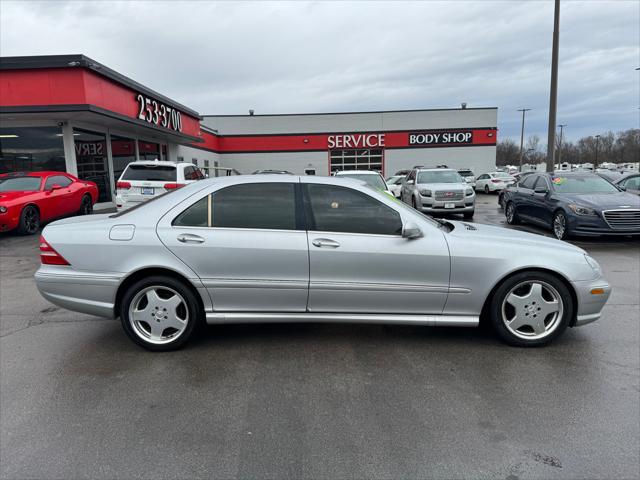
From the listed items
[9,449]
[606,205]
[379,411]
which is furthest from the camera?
[606,205]

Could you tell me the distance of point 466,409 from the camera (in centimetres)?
291

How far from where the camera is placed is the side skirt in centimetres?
377

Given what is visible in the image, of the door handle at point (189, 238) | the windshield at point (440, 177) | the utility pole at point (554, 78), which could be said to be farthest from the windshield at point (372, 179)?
the utility pole at point (554, 78)

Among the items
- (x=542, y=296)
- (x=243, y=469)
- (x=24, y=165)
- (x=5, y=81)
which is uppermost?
(x=5, y=81)

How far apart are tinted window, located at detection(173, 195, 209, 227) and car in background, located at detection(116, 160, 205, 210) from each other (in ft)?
23.9

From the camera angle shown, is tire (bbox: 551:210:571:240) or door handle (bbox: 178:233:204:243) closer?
door handle (bbox: 178:233:204:243)

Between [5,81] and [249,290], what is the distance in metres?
13.4

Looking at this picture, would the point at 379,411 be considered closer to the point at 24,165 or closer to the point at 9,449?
the point at 9,449

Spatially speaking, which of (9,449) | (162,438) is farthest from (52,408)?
→ (162,438)

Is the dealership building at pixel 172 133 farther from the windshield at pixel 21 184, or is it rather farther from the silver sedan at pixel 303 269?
the silver sedan at pixel 303 269

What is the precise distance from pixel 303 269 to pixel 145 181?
8.67m

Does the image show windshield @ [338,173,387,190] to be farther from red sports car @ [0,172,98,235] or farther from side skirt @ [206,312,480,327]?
red sports car @ [0,172,98,235]

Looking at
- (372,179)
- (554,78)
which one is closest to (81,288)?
(372,179)

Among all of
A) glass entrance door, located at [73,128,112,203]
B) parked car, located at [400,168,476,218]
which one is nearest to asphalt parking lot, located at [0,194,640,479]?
parked car, located at [400,168,476,218]
